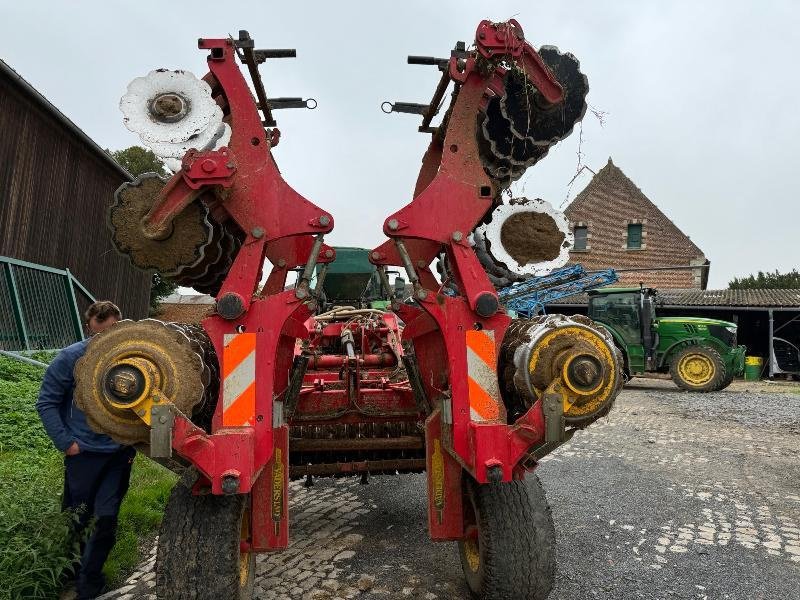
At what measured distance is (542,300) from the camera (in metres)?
18.0

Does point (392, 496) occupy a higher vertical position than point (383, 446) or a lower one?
lower

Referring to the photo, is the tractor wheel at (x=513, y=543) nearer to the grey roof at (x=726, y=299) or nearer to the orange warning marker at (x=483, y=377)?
the orange warning marker at (x=483, y=377)

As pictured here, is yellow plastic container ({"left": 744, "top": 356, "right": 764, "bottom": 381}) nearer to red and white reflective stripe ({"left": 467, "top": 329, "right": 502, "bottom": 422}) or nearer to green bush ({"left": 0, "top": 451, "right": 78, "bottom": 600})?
red and white reflective stripe ({"left": 467, "top": 329, "right": 502, "bottom": 422})

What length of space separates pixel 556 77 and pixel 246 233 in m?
1.67

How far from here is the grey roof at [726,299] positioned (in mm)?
21547

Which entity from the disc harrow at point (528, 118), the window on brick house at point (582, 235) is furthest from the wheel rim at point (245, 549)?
the window on brick house at point (582, 235)

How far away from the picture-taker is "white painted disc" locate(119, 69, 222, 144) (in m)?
2.66

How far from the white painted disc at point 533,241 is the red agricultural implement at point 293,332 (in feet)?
0.03

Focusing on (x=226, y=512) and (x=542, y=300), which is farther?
(x=542, y=300)

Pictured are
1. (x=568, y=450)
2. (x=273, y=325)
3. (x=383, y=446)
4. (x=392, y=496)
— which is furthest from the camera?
(x=568, y=450)

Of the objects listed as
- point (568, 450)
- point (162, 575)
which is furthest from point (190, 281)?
point (568, 450)

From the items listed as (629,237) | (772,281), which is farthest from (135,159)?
(772,281)

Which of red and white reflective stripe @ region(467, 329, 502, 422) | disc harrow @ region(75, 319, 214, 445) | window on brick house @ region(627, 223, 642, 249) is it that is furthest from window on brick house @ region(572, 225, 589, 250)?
disc harrow @ region(75, 319, 214, 445)

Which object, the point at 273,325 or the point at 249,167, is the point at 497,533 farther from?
the point at 249,167
